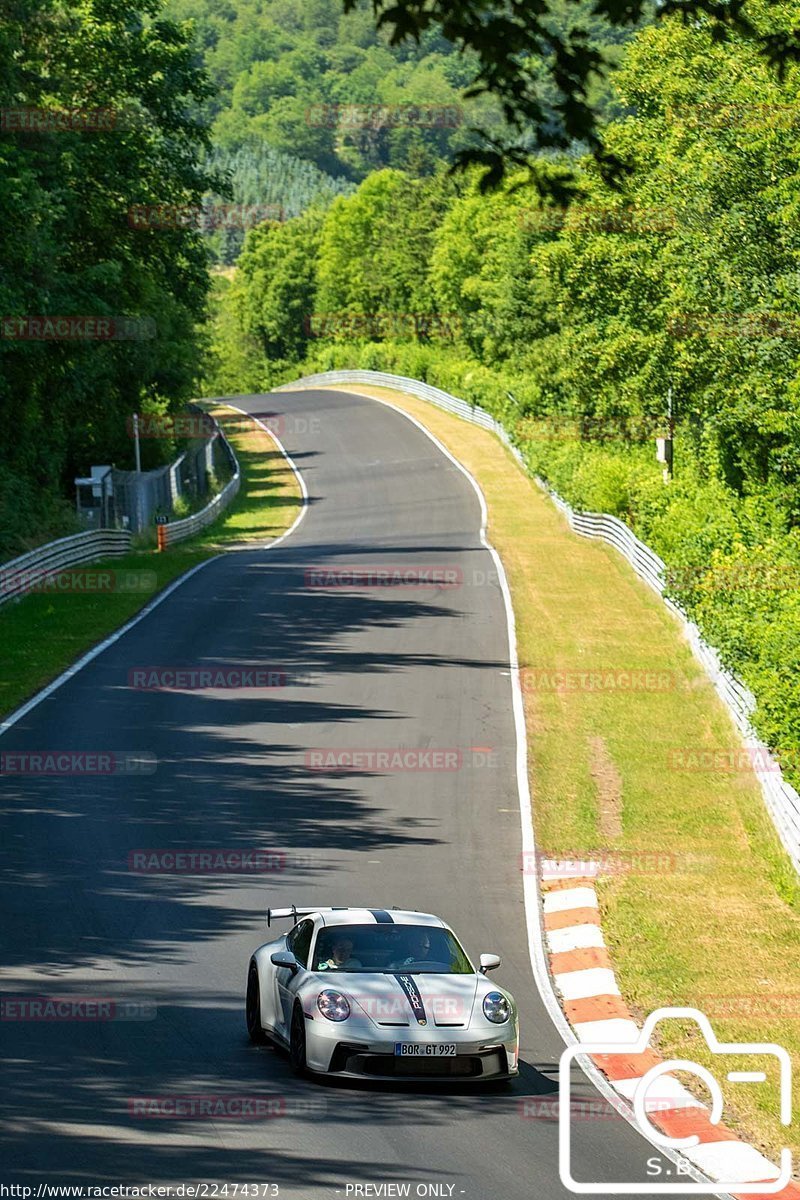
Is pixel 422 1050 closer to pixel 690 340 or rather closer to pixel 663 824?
pixel 663 824

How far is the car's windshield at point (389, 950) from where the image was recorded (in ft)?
41.1

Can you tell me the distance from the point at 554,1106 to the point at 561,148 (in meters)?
6.84

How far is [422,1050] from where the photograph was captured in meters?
11.6

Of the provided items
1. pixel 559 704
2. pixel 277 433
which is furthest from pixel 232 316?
pixel 559 704

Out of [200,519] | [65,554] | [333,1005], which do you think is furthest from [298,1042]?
[200,519]

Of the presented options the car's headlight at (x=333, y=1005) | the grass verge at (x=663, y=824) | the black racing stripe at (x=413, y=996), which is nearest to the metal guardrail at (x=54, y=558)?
the grass verge at (x=663, y=824)

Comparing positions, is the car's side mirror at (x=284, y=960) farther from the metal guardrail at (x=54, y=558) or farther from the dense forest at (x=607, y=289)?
the metal guardrail at (x=54, y=558)

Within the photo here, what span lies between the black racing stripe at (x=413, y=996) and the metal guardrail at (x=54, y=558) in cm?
2561

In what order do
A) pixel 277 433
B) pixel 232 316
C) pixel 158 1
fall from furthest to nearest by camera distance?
pixel 232 316
pixel 277 433
pixel 158 1

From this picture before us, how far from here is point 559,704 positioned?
29.6 metres

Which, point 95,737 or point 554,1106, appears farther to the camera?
point 95,737

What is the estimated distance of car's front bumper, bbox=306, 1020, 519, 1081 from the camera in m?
11.6

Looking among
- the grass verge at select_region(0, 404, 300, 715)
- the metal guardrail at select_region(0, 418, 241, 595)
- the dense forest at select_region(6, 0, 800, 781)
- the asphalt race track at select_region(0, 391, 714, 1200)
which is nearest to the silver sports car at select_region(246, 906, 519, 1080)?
the asphalt race track at select_region(0, 391, 714, 1200)

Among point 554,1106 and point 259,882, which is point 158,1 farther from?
point 554,1106
